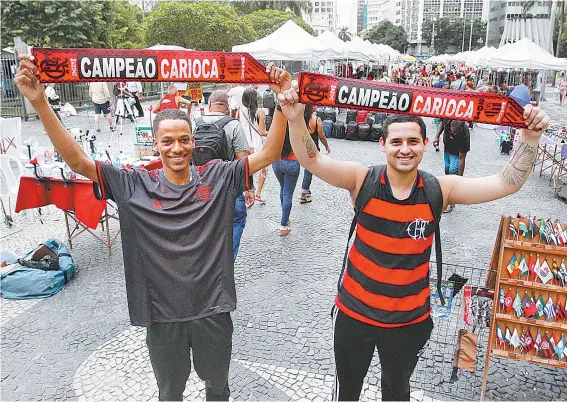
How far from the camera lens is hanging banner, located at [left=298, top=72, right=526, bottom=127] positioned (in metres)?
2.44

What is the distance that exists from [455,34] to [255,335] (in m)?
107

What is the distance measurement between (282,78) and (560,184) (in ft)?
29.2

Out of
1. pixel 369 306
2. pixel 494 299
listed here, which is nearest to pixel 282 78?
pixel 369 306

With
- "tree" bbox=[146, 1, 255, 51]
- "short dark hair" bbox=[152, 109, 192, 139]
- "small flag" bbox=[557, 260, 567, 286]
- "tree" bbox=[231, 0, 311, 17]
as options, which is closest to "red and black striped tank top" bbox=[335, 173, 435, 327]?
"short dark hair" bbox=[152, 109, 192, 139]

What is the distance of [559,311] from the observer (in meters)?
3.30

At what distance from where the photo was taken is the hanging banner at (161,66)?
8.13 feet

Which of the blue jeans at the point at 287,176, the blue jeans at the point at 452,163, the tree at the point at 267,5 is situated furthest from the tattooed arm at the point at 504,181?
the tree at the point at 267,5

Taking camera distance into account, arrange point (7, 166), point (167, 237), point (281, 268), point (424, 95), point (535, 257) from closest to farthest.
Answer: point (167, 237) < point (424, 95) < point (535, 257) < point (281, 268) < point (7, 166)

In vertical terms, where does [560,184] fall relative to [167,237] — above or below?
below

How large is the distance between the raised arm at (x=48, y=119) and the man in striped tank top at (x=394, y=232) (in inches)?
41.8

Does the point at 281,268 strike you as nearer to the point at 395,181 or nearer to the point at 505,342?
the point at 505,342

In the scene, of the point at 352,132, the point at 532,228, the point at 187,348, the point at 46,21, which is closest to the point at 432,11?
the point at 46,21

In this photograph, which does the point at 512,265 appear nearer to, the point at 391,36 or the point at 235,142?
the point at 235,142

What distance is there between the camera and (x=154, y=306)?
7.72ft
